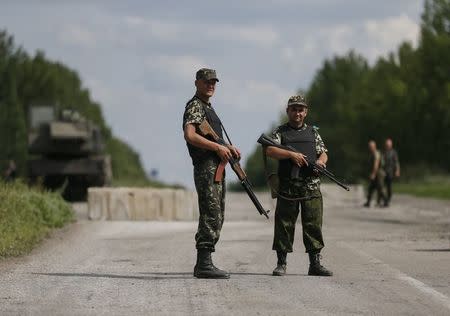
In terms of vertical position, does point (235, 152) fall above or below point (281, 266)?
above

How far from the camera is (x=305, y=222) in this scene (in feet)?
39.7

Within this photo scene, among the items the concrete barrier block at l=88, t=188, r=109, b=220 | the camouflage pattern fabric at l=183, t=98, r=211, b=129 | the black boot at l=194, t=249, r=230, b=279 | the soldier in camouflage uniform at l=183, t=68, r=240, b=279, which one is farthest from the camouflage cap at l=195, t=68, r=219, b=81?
the concrete barrier block at l=88, t=188, r=109, b=220

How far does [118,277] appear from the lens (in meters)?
11.8

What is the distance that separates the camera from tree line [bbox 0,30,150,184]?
5775 centimetres

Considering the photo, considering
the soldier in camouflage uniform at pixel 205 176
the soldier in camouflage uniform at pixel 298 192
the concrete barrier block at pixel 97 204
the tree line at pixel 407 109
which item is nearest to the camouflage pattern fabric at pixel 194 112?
the soldier in camouflage uniform at pixel 205 176

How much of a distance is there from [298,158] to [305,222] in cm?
70

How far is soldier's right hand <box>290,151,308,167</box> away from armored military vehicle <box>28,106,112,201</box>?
2553 centimetres

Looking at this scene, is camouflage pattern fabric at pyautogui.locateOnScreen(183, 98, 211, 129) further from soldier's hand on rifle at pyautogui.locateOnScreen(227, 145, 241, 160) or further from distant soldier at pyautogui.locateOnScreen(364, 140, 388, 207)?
distant soldier at pyautogui.locateOnScreen(364, 140, 388, 207)

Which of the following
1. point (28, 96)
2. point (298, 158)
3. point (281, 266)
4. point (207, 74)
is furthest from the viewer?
point (28, 96)

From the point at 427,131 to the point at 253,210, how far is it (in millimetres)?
41204

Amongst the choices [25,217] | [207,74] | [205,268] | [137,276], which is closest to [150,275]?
[137,276]

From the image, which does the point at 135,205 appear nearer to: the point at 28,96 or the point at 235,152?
the point at 235,152

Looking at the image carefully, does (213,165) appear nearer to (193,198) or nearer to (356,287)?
(356,287)

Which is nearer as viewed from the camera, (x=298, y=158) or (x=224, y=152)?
(x=224, y=152)
